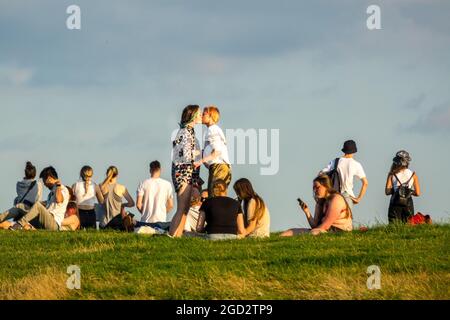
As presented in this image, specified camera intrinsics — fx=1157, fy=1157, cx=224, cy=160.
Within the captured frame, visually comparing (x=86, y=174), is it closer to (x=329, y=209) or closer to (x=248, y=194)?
(x=248, y=194)

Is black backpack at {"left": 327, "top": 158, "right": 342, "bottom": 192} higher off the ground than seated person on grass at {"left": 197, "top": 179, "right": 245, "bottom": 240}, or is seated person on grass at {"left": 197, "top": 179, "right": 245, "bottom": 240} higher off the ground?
black backpack at {"left": 327, "top": 158, "right": 342, "bottom": 192}

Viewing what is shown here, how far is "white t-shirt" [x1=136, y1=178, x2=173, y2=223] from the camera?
23922 millimetres

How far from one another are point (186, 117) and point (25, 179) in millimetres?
5681

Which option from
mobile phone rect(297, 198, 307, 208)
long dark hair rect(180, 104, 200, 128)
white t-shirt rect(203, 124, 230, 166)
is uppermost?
long dark hair rect(180, 104, 200, 128)

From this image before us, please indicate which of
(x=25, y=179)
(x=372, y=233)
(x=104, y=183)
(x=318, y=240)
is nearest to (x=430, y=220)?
(x=372, y=233)

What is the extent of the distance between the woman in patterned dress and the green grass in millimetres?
572

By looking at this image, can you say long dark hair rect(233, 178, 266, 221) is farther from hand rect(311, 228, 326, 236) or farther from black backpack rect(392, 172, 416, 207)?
black backpack rect(392, 172, 416, 207)

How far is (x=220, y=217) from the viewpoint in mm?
20656

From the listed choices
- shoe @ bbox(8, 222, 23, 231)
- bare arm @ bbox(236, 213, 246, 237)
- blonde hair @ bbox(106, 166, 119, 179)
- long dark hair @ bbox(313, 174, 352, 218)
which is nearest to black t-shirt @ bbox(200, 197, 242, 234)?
bare arm @ bbox(236, 213, 246, 237)

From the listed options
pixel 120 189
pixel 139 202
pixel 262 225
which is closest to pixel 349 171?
pixel 262 225

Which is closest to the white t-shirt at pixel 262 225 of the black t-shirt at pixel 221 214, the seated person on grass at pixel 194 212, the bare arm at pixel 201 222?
the black t-shirt at pixel 221 214

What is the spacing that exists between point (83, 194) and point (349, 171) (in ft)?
20.0

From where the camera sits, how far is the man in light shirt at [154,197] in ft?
78.5
